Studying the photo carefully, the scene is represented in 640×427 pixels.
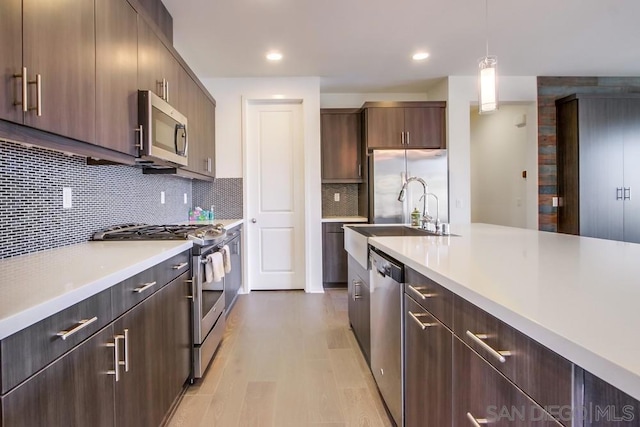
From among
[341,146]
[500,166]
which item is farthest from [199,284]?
[500,166]

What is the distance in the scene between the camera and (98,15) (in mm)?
1561

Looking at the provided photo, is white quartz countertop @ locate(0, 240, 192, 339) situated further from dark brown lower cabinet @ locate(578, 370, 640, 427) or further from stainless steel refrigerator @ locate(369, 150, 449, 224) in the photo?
stainless steel refrigerator @ locate(369, 150, 449, 224)

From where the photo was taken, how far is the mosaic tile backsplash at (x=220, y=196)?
422 cm

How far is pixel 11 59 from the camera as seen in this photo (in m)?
1.07

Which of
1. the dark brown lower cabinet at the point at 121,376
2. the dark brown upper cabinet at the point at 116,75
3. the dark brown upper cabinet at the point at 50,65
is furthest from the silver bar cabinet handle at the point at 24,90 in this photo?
the dark brown lower cabinet at the point at 121,376

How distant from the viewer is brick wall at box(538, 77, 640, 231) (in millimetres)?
4348

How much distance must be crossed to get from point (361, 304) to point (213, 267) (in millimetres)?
1036

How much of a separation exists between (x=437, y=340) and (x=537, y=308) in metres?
0.54

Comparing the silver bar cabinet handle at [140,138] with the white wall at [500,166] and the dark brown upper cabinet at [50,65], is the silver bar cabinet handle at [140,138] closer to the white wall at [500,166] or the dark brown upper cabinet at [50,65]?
the dark brown upper cabinet at [50,65]

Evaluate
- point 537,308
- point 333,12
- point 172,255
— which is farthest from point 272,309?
point 537,308

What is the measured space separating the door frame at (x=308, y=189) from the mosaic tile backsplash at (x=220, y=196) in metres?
0.09

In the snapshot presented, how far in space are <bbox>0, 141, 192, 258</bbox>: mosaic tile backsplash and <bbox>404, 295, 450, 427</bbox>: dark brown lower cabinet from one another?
5.55 ft

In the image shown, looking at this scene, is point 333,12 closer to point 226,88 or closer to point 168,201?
point 226,88

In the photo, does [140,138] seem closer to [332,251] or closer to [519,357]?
[519,357]
